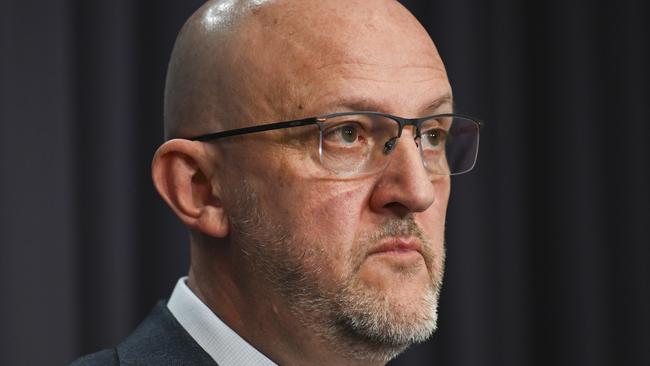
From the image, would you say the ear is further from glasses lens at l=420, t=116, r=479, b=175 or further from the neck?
glasses lens at l=420, t=116, r=479, b=175

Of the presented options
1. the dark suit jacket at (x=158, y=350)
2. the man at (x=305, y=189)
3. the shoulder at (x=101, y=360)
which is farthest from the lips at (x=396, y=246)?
the shoulder at (x=101, y=360)

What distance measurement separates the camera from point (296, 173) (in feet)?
5.07

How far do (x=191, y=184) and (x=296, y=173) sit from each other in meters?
0.24

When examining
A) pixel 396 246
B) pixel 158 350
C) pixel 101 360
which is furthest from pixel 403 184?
pixel 101 360

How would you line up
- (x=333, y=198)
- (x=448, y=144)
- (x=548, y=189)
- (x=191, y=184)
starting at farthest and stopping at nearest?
1. (x=548, y=189)
2. (x=448, y=144)
3. (x=191, y=184)
4. (x=333, y=198)

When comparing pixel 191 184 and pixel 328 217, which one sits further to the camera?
pixel 191 184

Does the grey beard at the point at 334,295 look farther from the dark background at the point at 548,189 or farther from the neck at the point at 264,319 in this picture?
the dark background at the point at 548,189

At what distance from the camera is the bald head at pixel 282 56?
156cm

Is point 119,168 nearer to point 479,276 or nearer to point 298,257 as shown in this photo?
point 298,257

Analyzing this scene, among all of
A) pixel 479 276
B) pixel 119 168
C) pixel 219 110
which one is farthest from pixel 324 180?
pixel 479 276

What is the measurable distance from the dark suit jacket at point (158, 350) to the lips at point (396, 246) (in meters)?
0.35

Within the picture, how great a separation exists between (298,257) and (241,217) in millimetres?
132

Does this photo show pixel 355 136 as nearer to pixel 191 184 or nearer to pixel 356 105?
pixel 356 105

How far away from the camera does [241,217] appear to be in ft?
5.25
